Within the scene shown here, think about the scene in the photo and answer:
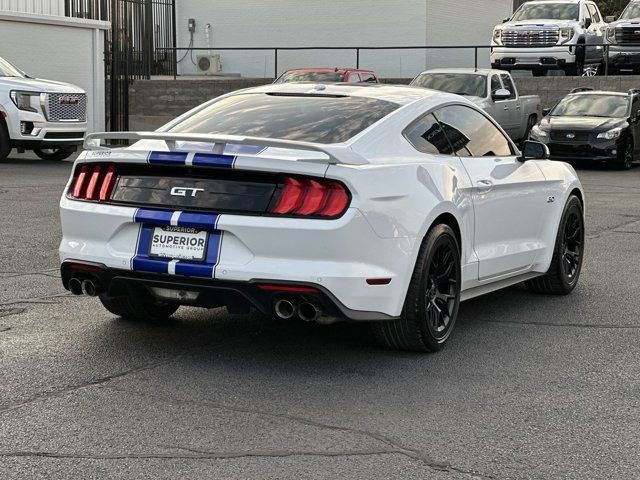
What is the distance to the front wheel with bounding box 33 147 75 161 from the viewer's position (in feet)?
72.0

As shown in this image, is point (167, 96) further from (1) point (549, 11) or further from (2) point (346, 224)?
(2) point (346, 224)

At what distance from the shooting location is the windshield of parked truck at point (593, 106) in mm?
23723

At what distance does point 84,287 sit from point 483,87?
62.7 feet

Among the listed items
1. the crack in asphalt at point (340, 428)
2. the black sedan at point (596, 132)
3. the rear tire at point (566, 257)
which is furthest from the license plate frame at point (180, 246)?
the black sedan at point (596, 132)

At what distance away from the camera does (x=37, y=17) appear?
83.8ft

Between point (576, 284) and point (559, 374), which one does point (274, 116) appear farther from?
point (576, 284)

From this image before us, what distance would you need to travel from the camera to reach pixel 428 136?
6938 mm

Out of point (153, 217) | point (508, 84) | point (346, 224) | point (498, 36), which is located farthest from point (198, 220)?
point (498, 36)

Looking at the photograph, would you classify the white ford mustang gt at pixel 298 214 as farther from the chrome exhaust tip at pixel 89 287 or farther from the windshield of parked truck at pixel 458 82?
the windshield of parked truck at pixel 458 82

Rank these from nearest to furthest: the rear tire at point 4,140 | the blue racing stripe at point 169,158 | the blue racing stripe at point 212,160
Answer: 1. the blue racing stripe at point 212,160
2. the blue racing stripe at point 169,158
3. the rear tire at point 4,140

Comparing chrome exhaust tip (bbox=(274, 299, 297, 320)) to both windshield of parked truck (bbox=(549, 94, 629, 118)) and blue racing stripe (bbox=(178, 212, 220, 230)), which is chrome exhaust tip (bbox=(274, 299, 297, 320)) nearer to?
blue racing stripe (bbox=(178, 212, 220, 230))

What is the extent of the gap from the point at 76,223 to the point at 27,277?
2561 millimetres

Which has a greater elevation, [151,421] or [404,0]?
[404,0]

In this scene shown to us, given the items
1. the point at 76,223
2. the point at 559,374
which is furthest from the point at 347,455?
the point at 76,223
